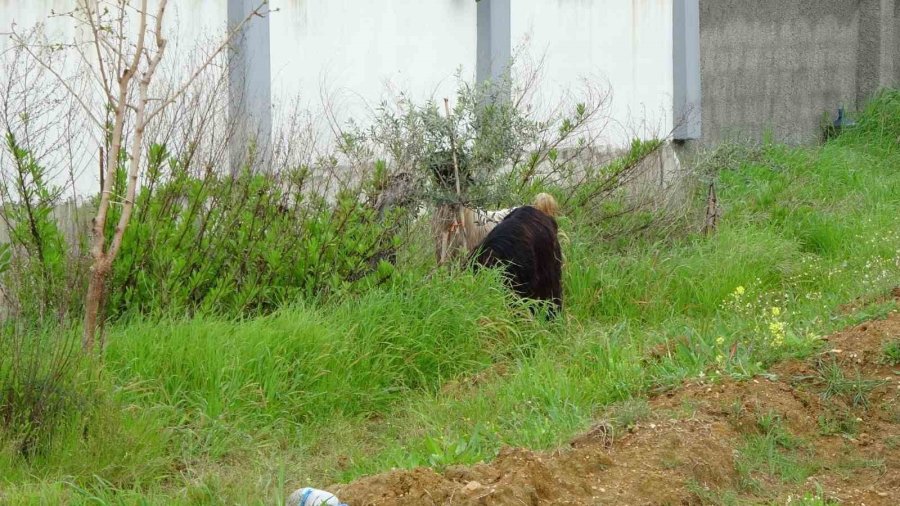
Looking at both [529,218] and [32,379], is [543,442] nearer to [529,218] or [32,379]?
[32,379]

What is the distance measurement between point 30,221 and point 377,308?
2.12 m

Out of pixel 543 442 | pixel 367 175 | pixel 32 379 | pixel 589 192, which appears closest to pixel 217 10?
pixel 367 175

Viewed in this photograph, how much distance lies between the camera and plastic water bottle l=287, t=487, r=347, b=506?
409cm

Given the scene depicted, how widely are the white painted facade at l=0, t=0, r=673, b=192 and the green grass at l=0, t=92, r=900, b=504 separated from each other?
229 centimetres

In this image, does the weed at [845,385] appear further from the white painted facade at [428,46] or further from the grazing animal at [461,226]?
the white painted facade at [428,46]

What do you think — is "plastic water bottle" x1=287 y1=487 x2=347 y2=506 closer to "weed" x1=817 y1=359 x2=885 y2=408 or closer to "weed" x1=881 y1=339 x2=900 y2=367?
"weed" x1=817 y1=359 x2=885 y2=408

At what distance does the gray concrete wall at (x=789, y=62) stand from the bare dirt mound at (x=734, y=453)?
8.20m

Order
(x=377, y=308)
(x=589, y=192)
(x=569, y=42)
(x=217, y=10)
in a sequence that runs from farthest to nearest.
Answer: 1. (x=569, y=42)
2. (x=589, y=192)
3. (x=217, y=10)
4. (x=377, y=308)

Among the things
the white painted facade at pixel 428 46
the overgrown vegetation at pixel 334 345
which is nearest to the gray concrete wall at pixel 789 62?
the white painted facade at pixel 428 46

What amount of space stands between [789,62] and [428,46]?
636 centimetres

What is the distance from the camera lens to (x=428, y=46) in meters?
10.4

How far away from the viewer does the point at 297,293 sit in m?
7.41

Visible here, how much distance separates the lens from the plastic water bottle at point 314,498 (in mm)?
4086

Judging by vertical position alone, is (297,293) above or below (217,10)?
below
